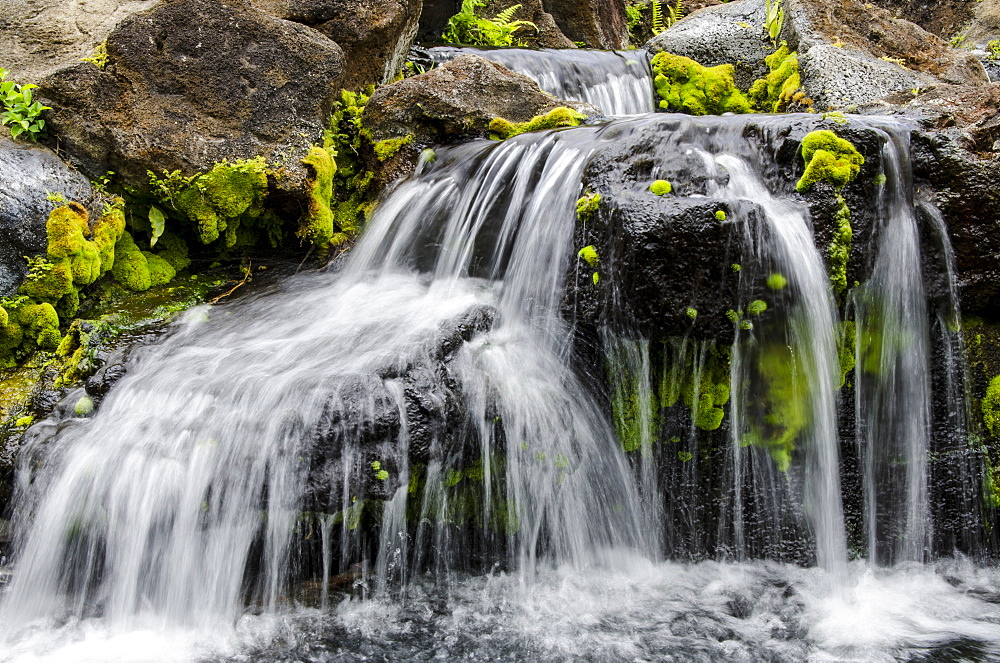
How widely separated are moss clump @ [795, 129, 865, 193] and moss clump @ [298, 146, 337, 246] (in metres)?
3.83

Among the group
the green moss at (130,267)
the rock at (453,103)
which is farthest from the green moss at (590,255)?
the green moss at (130,267)

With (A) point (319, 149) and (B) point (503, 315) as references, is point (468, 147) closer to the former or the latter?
(A) point (319, 149)

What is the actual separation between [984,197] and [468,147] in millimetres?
3903

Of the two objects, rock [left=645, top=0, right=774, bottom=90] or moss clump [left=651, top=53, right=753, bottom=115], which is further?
rock [left=645, top=0, right=774, bottom=90]

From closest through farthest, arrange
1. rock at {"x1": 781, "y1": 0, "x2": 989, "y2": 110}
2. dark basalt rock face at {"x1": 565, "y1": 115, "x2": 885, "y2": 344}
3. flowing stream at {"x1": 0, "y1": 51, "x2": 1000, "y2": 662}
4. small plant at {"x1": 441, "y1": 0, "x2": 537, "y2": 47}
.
A: flowing stream at {"x1": 0, "y1": 51, "x2": 1000, "y2": 662}, dark basalt rock face at {"x1": 565, "y1": 115, "x2": 885, "y2": 344}, rock at {"x1": 781, "y1": 0, "x2": 989, "y2": 110}, small plant at {"x1": 441, "y1": 0, "x2": 537, "y2": 47}

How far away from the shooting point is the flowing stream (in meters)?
3.28

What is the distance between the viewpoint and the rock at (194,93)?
17.0ft

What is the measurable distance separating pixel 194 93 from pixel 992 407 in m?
6.31

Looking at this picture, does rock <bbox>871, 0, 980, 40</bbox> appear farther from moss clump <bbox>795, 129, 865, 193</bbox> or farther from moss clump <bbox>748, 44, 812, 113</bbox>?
moss clump <bbox>795, 129, 865, 193</bbox>

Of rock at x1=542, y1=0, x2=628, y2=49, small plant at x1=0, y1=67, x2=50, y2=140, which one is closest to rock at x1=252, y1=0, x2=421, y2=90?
small plant at x1=0, y1=67, x2=50, y2=140

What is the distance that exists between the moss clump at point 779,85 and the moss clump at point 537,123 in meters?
3.07

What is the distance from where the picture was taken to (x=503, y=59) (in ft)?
29.2

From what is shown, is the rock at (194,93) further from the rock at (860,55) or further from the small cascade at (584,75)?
the rock at (860,55)

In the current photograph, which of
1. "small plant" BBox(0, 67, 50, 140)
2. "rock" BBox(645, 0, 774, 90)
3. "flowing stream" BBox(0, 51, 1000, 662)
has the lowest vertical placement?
"flowing stream" BBox(0, 51, 1000, 662)
